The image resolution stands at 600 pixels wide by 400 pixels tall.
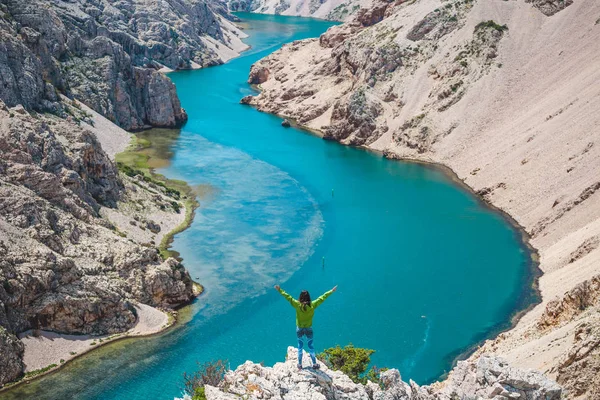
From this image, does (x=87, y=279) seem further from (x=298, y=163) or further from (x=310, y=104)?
(x=310, y=104)

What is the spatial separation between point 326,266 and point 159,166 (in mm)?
50029

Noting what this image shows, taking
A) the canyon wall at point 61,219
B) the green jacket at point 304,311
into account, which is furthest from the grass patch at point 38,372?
the green jacket at point 304,311

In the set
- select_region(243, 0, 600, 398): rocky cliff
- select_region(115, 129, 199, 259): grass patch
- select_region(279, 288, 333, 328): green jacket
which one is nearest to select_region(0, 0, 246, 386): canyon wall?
select_region(115, 129, 199, 259): grass patch

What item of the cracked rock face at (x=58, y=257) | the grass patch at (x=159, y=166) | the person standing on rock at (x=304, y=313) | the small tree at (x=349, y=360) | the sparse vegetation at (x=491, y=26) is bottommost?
the grass patch at (x=159, y=166)

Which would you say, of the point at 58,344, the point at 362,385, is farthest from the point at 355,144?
the point at 362,385

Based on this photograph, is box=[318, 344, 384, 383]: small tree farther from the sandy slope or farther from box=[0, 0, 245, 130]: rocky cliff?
box=[0, 0, 245, 130]: rocky cliff

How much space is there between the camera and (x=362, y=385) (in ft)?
112

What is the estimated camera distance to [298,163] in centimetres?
13000

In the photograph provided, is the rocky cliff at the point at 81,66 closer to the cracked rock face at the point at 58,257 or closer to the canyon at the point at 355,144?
the canyon at the point at 355,144

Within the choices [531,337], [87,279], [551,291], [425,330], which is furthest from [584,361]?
[87,279]

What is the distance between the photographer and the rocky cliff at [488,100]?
95938mm

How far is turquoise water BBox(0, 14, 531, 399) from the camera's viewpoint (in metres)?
64.4

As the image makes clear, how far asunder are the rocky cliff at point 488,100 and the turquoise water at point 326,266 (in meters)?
5.44

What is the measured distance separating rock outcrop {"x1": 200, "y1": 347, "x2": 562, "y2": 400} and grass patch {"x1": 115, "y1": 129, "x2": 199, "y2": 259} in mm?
53296
